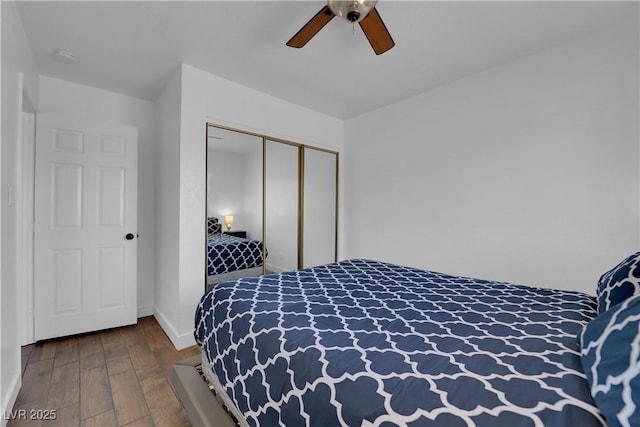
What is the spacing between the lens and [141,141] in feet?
10.4

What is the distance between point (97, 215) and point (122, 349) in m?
1.29

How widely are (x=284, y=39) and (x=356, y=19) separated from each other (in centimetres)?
82

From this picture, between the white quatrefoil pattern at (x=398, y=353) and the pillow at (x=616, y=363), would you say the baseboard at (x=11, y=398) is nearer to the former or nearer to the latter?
the white quatrefoil pattern at (x=398, y=353)

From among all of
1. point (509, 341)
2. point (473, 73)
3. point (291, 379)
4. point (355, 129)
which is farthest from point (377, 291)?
point (355, 129)

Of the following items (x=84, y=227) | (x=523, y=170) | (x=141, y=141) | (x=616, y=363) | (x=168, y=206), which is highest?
(x=141, y=141)

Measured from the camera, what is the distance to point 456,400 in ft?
2.34

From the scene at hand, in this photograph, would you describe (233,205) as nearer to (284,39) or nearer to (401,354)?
(284,39)

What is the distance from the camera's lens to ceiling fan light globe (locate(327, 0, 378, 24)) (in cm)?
148

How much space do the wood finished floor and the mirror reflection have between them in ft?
2.49

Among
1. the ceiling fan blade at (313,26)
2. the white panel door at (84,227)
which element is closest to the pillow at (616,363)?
the ceiling fan blade at (313,26)

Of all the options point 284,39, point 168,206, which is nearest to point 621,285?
point 284,39

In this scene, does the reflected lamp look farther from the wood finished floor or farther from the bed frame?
the bed frame

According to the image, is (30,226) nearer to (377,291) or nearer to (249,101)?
(249,101)

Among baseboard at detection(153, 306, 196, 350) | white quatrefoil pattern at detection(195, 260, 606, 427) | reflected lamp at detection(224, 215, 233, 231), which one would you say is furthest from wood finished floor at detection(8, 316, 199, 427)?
reflected lamp at detection(224, 215, 233, 231)
